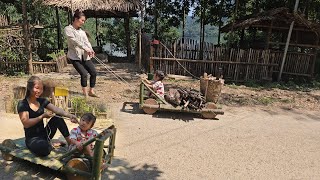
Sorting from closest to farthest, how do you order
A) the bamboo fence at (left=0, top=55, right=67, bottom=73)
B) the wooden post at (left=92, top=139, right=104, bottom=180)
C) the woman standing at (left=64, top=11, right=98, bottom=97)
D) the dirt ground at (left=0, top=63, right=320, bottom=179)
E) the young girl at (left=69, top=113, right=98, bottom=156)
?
the wooden post at (left=92, top=139, right=104, bottom=180), the young girl at (left=69, top=113, right=98, bottom=156), the dirt ground at (left=0, top=63, right=320, bottom=179), the woman standing at (left=64, top=11, right=98, bottom=97), the bamboo fence at (left=0, top=55, right=67, bottom=73)

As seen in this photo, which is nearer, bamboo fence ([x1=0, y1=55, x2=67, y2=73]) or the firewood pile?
the firewood pile

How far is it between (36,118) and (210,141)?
3091mm

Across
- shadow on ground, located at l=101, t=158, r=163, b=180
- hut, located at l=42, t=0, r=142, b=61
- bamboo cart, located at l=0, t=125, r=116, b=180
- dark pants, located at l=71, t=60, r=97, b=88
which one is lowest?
shadow on ground, located at l=101, t=158, r=163, b=180

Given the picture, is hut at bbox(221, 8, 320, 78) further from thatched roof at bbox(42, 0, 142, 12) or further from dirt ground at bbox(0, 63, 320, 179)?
thatched roof at bbox(42, 0, 142, 12)

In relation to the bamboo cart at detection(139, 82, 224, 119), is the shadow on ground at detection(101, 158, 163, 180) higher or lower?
lower

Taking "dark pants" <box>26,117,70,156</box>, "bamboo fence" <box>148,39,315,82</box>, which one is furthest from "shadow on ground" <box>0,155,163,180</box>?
"bamboo fence" <box>148,39,315,82</box>

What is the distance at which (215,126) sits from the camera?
624 cm

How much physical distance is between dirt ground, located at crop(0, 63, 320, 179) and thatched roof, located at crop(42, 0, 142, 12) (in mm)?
4923

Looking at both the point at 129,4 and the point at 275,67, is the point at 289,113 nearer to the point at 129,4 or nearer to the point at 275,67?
the point at 275,67

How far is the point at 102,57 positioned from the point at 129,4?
10.0 feet

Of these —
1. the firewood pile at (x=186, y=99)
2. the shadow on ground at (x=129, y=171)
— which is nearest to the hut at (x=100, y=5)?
the firewood pile at (x=186, y=99)

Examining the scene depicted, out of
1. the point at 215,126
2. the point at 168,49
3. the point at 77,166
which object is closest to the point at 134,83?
the point at 168,49

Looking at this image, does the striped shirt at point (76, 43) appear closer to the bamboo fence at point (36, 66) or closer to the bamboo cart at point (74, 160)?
the bamboo cart at point (74, 160)

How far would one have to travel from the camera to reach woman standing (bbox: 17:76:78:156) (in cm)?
348
